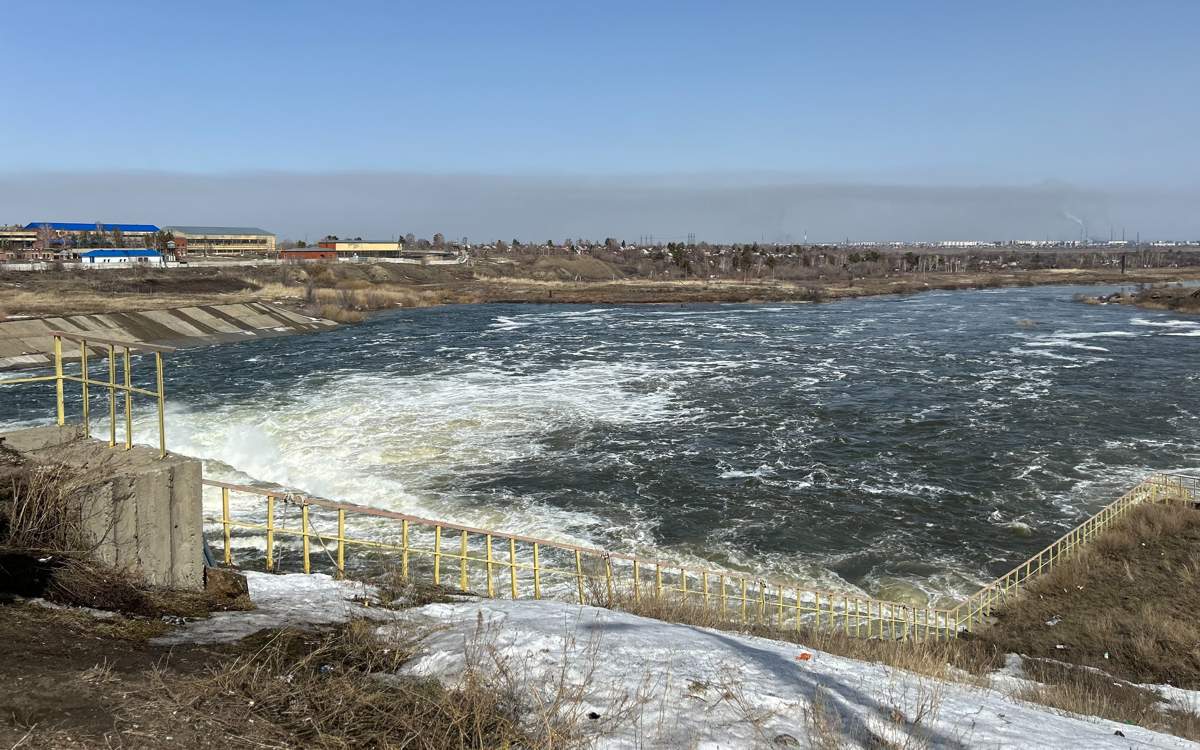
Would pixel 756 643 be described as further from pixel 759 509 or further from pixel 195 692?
pixel 759 509

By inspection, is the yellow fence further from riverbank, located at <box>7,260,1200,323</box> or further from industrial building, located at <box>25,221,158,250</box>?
industrial building, located at <box>25,221,158,250</box>

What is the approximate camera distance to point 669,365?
39094mm

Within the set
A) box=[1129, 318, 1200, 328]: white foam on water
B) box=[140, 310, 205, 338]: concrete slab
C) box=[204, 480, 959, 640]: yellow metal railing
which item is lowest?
box=[204, 480, 959, 640]: yellow metal railing

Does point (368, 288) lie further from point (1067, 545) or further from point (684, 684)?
point (684, 684)

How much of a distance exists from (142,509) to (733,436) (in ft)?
64.4

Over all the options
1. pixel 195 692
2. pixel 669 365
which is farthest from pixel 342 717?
pixel 669 365

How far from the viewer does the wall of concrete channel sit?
657 cm

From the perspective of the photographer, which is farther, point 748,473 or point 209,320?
point 209,320

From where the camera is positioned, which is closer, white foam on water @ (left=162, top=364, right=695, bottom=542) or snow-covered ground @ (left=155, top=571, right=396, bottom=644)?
snow-covered ground @ (left=155, top=571, right=396, bottom=644)

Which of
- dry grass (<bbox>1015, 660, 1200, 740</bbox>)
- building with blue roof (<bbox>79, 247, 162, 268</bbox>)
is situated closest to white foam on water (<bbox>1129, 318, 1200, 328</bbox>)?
dry grass (<bbox>1015, 660, 1200, 740</bbox>)

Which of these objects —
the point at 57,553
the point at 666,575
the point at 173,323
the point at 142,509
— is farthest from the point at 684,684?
the point at 173,323

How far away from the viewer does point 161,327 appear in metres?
49.8

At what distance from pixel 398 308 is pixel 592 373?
41312 millimetres

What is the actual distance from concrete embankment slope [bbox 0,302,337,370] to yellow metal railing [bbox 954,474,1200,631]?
138 feet
